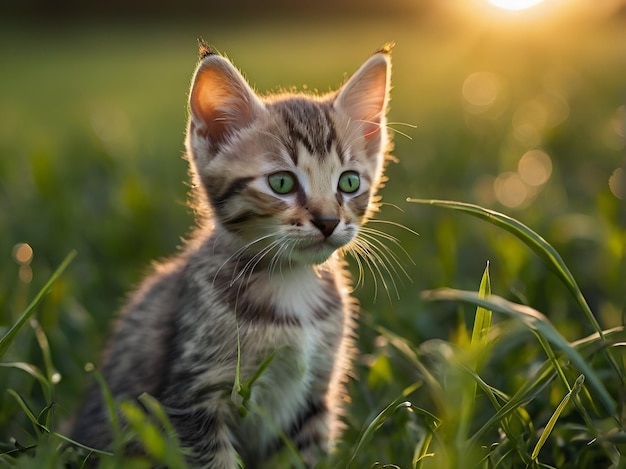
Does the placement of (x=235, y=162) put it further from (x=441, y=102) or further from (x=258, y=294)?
(x=441, y=102)

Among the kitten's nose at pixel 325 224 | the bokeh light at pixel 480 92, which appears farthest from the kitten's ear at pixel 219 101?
the bokeh light at pixel 480 92

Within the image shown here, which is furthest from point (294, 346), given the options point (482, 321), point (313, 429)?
point (482, 321)

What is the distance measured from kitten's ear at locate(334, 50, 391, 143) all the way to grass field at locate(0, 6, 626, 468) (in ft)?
1.86

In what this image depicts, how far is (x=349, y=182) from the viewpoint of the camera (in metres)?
2.47

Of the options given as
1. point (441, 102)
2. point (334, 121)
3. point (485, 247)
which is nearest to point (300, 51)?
point (441, 102)

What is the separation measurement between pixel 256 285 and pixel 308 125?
532 millimetres

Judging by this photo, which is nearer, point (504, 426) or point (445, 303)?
point (504, 426)

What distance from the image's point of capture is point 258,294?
2.40m

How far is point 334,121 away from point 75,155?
4.45 m

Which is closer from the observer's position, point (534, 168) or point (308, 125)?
point (308, 125)

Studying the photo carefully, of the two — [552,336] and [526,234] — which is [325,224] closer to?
[526,234]

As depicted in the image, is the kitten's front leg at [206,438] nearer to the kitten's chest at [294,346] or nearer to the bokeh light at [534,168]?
the kitten's chest at [294,346]

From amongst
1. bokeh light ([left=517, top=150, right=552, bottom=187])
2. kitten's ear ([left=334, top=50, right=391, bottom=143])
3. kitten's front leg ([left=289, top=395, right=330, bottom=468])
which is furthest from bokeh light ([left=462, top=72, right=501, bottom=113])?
kitten's front leg ([left=289, top=395, right=330, bottom=468])

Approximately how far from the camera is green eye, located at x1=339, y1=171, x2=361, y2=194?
8.04 feet
